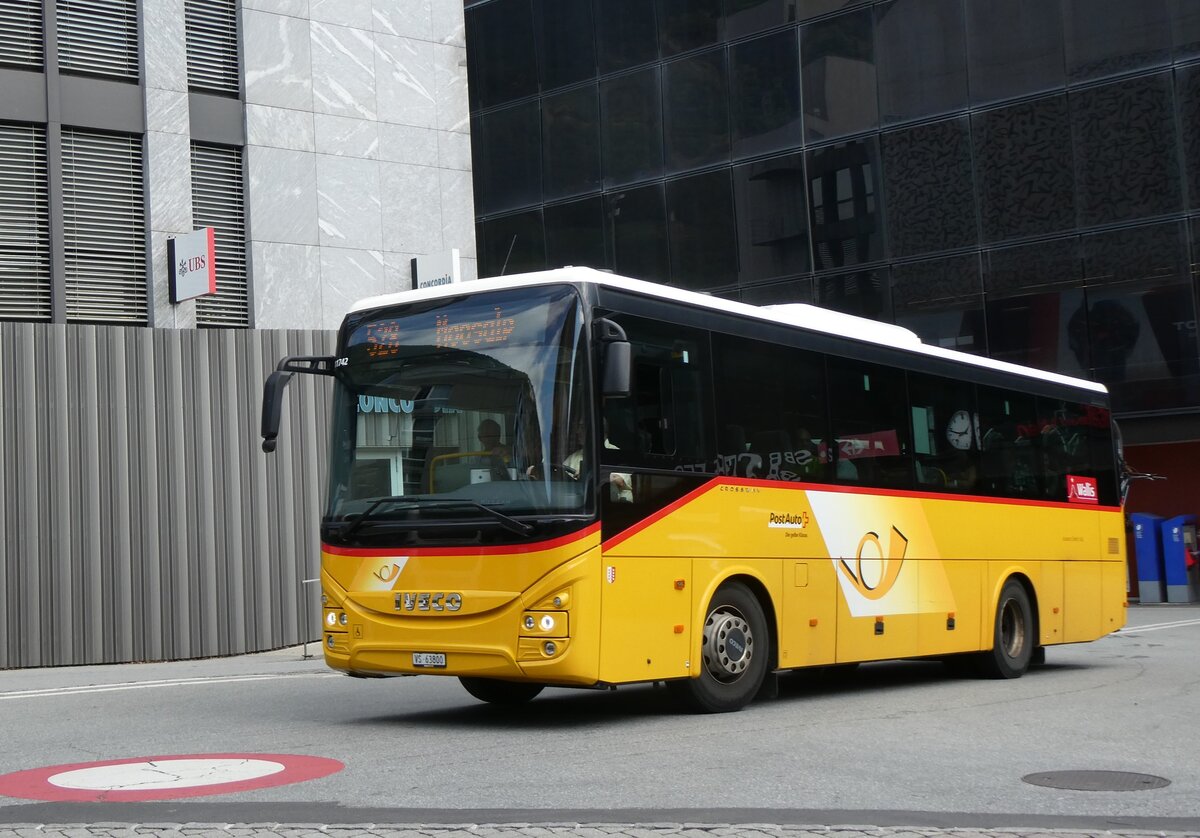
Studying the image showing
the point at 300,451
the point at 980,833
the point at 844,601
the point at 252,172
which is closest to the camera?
the point at 980,833

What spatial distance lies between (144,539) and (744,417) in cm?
1027

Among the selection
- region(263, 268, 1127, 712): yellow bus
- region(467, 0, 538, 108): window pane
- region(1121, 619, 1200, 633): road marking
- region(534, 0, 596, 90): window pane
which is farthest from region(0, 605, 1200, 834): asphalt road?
region(467, 0, 538, 108): window pane

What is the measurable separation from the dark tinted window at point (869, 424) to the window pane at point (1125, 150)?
15227 millimetres

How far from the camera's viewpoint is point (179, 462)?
19.4 meters

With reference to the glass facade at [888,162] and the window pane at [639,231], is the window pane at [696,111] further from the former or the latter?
the window pane at [639,231]

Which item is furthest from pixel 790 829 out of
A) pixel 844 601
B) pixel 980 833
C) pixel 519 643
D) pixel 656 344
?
pixel 844 601

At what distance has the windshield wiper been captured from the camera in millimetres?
10039

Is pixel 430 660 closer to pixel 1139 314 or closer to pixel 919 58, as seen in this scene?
pixel 1139 314

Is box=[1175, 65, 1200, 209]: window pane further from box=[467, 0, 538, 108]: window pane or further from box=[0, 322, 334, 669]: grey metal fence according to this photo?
box=[0, 322, 334, 669]: grey metal fence

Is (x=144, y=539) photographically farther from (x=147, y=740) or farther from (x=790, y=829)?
(x=790, y=829)

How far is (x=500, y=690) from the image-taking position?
12234mm

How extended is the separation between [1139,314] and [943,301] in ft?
12.3

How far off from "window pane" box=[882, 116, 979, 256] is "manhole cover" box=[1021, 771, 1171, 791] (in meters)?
21.6

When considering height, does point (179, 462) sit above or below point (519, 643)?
above
